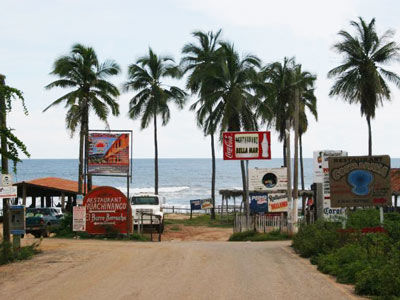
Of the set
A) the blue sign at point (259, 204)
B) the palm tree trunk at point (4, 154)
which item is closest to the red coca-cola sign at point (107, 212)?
the palm tree trunk at point (4, 154)

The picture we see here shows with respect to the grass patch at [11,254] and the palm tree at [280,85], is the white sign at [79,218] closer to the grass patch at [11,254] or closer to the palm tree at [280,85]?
the grass patch at [11,254]

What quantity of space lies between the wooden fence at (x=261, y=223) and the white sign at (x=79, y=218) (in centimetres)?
768

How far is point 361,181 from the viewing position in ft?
56.7

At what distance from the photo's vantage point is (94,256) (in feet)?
56.1

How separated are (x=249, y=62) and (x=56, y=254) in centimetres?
2754

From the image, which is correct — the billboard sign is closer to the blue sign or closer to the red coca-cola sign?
the red coca-cola sign

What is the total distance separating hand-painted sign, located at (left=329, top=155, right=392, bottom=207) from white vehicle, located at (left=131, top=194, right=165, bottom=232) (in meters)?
14.8

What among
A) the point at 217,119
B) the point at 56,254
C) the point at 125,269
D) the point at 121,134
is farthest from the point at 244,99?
the point at 125,269

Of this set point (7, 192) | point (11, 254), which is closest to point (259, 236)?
point (11, 254)

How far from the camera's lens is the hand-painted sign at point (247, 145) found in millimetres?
30312

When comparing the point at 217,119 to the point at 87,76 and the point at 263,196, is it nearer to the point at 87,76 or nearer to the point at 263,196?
the point at 263,196

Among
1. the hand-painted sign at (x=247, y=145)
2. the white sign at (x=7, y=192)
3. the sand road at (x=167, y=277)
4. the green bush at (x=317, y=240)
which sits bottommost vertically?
the sand road at (x=167, y=277)

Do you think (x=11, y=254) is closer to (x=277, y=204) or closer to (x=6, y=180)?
(x=6, y=180)

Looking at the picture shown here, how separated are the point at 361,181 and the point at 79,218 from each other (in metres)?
14.2
